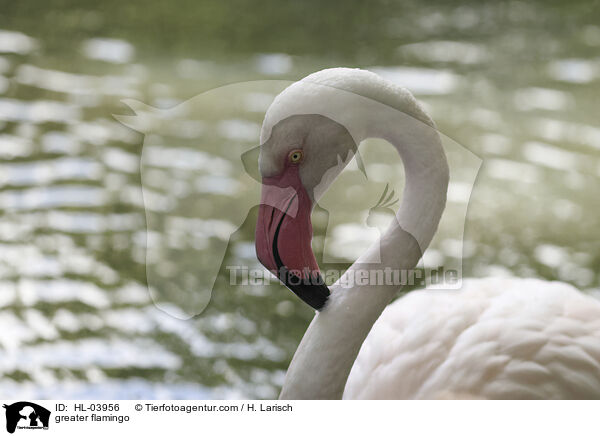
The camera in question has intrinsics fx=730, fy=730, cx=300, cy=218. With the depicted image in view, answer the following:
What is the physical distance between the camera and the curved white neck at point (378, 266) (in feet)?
3.57

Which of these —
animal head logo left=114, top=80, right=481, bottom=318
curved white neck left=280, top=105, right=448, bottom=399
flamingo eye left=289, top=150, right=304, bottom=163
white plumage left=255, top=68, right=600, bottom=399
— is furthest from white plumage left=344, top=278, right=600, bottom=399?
flamingo eye left=289, top=150, right=304, bottom=163

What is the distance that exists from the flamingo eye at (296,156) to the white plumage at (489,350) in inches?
18.2

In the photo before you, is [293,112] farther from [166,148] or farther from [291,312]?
[166,148]

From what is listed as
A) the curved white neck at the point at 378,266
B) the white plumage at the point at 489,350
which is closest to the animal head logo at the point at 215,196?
the white plumage at the point at 489,350

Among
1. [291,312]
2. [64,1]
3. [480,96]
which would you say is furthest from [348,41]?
[291,312]

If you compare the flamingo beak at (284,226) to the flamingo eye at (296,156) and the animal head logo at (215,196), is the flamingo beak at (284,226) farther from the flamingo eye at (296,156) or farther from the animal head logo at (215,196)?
the animal head logo at (215,196)

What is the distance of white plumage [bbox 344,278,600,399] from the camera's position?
1245 millimetres

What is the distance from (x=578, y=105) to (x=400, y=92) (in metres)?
2.05

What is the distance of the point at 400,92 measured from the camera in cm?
106

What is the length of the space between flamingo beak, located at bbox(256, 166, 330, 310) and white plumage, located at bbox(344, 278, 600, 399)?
342 mm
